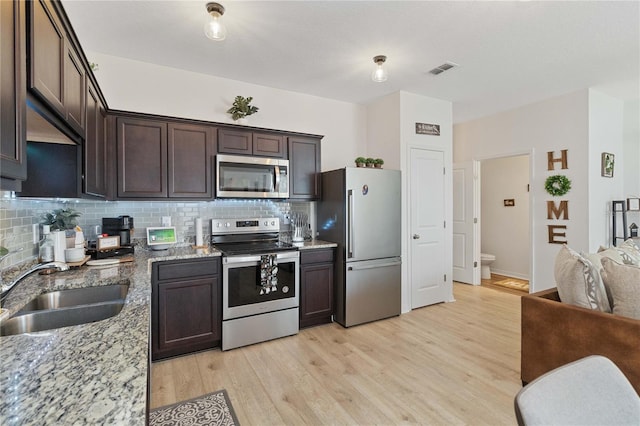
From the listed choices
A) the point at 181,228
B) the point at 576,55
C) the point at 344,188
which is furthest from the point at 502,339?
the point at 181,228

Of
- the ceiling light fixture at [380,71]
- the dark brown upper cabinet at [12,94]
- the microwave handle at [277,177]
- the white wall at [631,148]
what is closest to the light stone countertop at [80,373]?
the dark brown upper cabinet at [12,94]

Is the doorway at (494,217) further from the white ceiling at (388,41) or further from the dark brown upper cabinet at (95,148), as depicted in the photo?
the dark brown upper cabinet at (95,148)

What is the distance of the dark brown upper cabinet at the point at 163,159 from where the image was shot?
272 centimetres

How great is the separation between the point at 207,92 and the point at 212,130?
59 cm

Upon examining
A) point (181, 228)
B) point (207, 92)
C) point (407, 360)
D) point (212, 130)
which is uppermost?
point (207, 92)

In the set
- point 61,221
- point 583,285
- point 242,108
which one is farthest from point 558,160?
point 61,221

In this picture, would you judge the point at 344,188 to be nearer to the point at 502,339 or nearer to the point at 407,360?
the point at 407,360

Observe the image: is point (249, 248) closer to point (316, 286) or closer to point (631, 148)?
point (316, 286)

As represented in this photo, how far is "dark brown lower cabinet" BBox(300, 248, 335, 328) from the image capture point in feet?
10.6

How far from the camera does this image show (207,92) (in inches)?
131

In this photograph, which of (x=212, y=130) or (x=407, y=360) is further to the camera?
(x=212, y=130)

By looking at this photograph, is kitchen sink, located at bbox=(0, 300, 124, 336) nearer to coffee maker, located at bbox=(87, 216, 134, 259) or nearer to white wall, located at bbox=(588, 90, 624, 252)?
coffee maker, located at bbox=(87, 216, 134, 259)

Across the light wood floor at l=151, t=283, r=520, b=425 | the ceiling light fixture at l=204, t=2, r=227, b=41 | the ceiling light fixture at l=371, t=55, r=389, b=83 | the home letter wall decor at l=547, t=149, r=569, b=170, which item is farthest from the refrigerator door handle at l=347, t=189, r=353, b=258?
the home letter wall decor at l=547, t=149, r=569, b=170

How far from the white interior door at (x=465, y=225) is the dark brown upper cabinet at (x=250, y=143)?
3199mm
